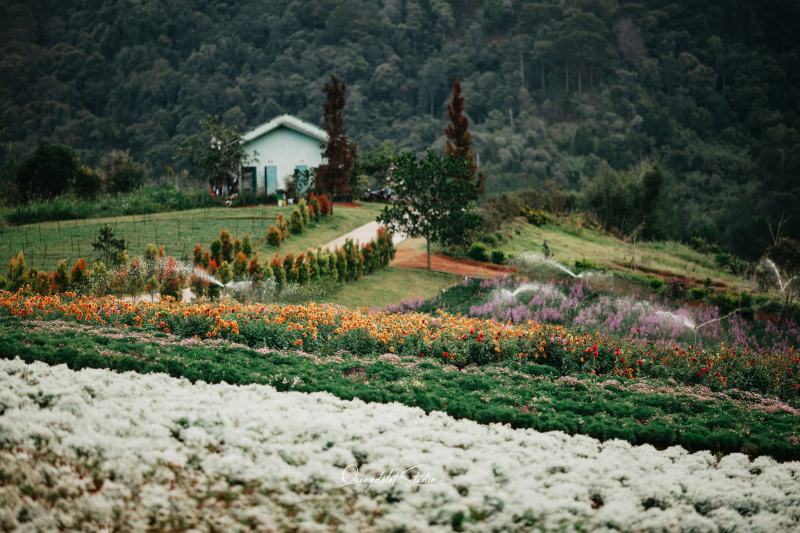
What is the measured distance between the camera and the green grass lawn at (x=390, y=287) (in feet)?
64.3

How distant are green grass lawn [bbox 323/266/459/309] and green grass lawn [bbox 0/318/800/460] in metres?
7.91

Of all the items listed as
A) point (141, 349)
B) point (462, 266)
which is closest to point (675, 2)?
point (462, 266)

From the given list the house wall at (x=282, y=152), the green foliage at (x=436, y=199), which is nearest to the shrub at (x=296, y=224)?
the green foliage at (x=436, y=199)

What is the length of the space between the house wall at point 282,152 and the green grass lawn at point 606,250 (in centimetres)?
1226

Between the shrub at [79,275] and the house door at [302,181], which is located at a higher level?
the house door at [302,181]

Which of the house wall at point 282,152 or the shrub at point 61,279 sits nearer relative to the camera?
the shrub at point 61,279

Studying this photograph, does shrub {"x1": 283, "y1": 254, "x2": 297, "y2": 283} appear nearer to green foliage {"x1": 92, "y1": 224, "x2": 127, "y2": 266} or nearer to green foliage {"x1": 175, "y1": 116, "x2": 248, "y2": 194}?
green foliage {"x1": 92, "y1": 224, "x2": 127, "y2": 266}

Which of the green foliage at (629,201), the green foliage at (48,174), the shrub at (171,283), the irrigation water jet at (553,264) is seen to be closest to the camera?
the shrub at (171,283)

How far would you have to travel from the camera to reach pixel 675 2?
95.6m

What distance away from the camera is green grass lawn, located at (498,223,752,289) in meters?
28.0

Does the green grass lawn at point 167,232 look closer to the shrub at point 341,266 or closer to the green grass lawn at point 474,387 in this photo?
the shrub at point 341,266

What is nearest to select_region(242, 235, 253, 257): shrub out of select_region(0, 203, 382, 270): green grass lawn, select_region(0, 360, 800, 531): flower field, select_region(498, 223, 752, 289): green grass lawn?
select_region(0, 203, 382, 270): green grass lawn

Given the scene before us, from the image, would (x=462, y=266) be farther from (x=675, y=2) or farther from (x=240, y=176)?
(x=675, y=2)

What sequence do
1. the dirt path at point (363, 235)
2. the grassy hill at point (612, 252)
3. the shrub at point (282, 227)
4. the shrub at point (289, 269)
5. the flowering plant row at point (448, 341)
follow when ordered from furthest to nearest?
the dirt path at point (363, 235)
the grassy hill at point (612, 252)
the shrub at point (282, 227)
the shrub at point (289, 269)
the flowering plant row at point (448, 341)
